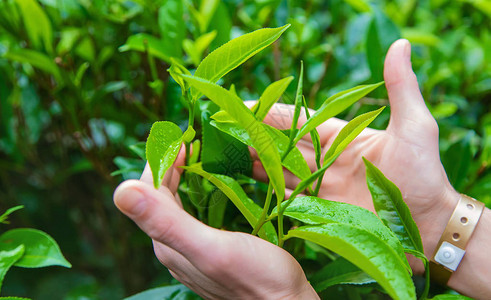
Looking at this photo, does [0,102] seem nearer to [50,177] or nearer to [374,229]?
[50,177]

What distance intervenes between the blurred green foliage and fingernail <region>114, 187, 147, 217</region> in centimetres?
29

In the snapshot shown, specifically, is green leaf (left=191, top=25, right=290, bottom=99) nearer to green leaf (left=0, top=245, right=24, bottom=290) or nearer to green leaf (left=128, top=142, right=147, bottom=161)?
green leaf (left=128, top=142, right=147, bottom=161)

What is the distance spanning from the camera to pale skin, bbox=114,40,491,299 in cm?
45

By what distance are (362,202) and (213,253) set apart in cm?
41

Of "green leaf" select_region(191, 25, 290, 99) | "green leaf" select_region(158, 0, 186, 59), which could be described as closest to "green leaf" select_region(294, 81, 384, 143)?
"green leaf" select_region(191, 25, 290, 99)

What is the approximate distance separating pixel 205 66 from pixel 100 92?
1.39ft

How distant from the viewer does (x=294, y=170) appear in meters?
0.52

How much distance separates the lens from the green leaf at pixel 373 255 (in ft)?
1.25

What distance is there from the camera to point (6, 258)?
583 mm

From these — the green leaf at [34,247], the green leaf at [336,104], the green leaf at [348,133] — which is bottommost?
the green leaf at [34,247]

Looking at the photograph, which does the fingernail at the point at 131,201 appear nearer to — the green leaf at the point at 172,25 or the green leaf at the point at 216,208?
the green leaf at the point at 216,208

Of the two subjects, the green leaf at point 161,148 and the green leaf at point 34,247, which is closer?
the green leaf at point 161,148

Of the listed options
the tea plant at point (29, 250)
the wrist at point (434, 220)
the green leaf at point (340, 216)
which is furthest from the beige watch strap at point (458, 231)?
the tea plant at point (29, 250)

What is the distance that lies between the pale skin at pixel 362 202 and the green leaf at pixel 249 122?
0.09m
